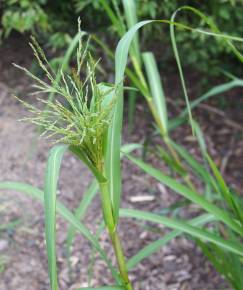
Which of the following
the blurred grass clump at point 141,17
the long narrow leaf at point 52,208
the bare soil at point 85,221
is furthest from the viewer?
the blurred grass clump at point 141,17

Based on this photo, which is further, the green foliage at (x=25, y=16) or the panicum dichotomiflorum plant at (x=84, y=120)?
the green foliage at (x=25, y=16)

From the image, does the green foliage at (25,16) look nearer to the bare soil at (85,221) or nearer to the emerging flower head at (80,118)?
the bare soil at (85,221)

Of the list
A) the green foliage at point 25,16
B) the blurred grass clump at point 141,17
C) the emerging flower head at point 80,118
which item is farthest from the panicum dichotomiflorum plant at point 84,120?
the green foliage at point 25,16

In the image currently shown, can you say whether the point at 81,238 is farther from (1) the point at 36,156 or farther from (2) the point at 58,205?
(2) the point at 58,205

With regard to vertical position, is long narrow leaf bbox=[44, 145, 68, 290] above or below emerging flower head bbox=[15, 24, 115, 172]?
below

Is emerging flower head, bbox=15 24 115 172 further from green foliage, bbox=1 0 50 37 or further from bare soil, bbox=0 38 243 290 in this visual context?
green foliage, bbox=1 0 50 37

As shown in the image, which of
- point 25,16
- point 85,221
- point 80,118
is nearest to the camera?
point 80,118

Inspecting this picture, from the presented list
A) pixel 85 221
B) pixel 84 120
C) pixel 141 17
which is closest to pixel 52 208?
pixel 84 120

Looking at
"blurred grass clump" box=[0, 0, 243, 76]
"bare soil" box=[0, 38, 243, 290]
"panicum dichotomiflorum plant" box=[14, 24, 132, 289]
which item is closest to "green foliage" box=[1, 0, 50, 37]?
"blurred grass clump" box=[0, 0, 243, 76]

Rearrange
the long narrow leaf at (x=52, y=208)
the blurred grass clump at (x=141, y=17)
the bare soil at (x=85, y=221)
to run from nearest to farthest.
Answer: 1. the long narrow leaf at (x=52, y=208)
2. the bare soil at (x=85, y=221)
3. the blurred grass clump at (x=141, y=17)

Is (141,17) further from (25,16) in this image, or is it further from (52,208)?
(52,208)
